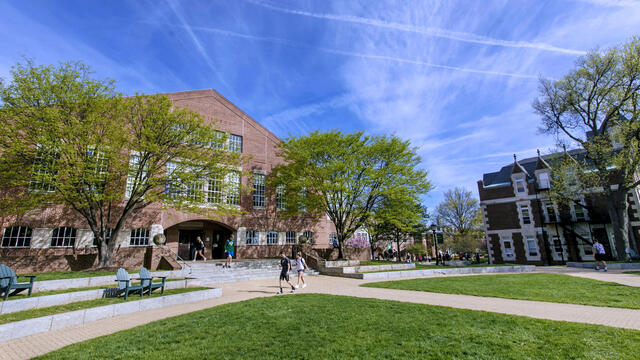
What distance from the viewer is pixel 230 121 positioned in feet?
89.9

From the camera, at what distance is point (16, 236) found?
1736cm

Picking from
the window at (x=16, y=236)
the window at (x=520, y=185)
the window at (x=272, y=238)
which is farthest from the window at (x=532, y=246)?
the window at (x=16, y=236)

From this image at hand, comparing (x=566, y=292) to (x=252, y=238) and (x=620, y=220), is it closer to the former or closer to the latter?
(x=620, y=220)

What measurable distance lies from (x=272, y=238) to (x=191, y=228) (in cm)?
Result: 703

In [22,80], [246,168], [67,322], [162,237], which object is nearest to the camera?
[67,322]

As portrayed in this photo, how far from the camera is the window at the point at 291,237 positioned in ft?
93.0

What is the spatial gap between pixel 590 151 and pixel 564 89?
226 inches

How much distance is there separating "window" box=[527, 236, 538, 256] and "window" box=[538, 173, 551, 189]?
5672mm

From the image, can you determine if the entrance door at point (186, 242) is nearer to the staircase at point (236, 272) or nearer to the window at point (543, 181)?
the staircase at point (236, 272)

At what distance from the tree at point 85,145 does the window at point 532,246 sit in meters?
30.9

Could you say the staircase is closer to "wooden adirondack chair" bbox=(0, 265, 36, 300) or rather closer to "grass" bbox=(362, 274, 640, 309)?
"wooden adirondack chair" bbox=(0, 265, 36, 300)

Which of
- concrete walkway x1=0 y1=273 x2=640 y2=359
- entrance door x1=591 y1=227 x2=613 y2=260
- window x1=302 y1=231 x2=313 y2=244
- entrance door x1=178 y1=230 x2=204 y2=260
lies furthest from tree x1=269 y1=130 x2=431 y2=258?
entrance door x1=591 y1=227 x2=613 y2=260

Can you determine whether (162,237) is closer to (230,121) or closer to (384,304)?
(230,121)

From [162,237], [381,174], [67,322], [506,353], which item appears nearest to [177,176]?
[162,237]
